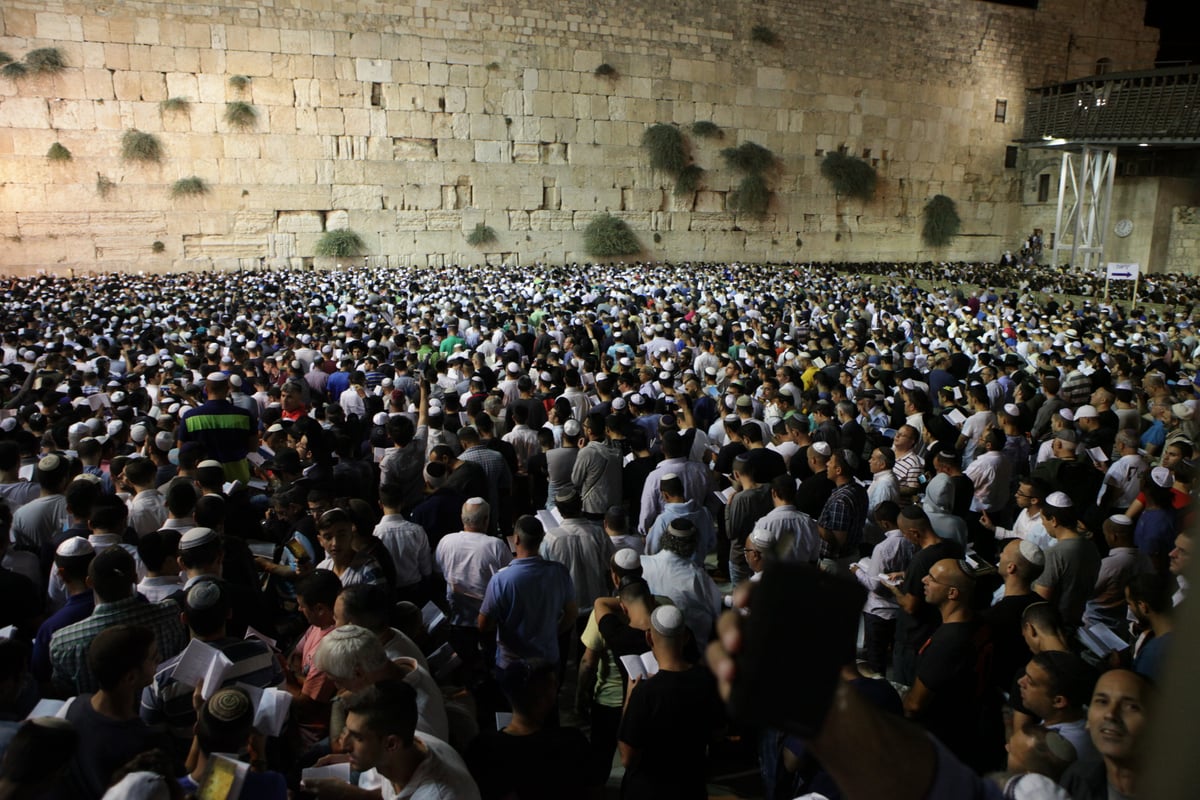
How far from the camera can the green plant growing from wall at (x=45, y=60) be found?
57.5 feet

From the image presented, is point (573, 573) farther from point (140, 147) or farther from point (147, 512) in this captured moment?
point (140, 147)

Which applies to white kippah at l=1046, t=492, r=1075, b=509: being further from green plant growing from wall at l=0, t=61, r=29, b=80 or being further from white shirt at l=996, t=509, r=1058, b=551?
green plant growing from wall at l=0, t=61, r=29, b=80

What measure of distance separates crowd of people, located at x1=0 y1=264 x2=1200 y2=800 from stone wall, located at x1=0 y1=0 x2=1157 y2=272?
472 inches

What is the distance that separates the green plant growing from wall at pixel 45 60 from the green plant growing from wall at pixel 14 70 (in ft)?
0.42

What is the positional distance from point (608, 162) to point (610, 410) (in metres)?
17.6

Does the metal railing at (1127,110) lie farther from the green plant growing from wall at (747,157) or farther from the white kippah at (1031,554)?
the white kippah at (1031,554)

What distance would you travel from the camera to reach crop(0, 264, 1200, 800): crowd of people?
6.74 feet

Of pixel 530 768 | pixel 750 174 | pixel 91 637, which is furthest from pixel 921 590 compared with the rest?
pixel 750 174

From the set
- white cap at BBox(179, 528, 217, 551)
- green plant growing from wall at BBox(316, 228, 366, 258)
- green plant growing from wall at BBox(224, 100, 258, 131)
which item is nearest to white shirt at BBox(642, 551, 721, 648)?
white cap at BBox(179, 528, 217, 551)

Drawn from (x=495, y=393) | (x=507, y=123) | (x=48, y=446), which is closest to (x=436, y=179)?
(x=507, y=123)

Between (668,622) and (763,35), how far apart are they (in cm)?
2488

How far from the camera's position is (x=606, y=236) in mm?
22625

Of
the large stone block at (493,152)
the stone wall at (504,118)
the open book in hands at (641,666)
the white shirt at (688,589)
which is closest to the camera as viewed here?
the open book in hands at (641,666)

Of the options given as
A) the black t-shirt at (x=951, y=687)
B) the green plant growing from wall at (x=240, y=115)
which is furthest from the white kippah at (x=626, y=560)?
the green plant growing from wall at (x=240, y=115)
